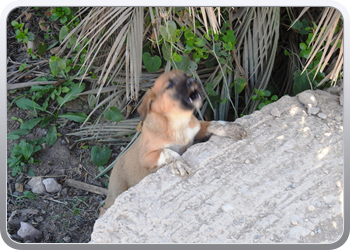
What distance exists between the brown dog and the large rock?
0.45 ft

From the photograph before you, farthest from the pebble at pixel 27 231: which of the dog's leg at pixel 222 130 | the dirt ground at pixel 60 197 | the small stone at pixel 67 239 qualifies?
the dog's leg at pixel 222 130

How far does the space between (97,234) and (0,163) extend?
0.96 m

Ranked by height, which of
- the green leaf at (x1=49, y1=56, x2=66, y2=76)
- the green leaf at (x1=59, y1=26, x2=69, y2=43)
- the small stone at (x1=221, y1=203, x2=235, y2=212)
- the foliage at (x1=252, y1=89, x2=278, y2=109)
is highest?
the green leaf at (x1=59, y1=26, x2=69, y2=43)

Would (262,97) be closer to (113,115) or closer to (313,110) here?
(313,110)

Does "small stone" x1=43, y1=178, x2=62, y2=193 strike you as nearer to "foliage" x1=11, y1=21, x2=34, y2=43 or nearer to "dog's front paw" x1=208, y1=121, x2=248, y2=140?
"foliage" x1=11, y1=21, x2=34, y2=43

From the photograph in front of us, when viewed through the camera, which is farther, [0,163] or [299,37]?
[299,37]

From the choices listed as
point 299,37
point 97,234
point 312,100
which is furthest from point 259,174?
point 299,37

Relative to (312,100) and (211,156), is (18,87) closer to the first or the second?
(211,156)

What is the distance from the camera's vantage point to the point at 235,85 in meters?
5.03

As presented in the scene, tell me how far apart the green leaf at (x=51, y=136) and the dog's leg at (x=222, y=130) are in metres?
2.13

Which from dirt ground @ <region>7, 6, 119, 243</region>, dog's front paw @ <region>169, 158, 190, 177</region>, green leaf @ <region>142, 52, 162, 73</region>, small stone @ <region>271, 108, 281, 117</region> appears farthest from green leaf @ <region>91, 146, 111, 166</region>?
small stone @ <region>271, 108, 281, 117</region>

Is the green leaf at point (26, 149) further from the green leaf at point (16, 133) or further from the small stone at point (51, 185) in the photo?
the small stone at point (51, 185)

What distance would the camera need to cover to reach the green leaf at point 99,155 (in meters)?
5.26

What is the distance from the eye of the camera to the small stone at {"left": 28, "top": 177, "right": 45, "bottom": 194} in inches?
203
